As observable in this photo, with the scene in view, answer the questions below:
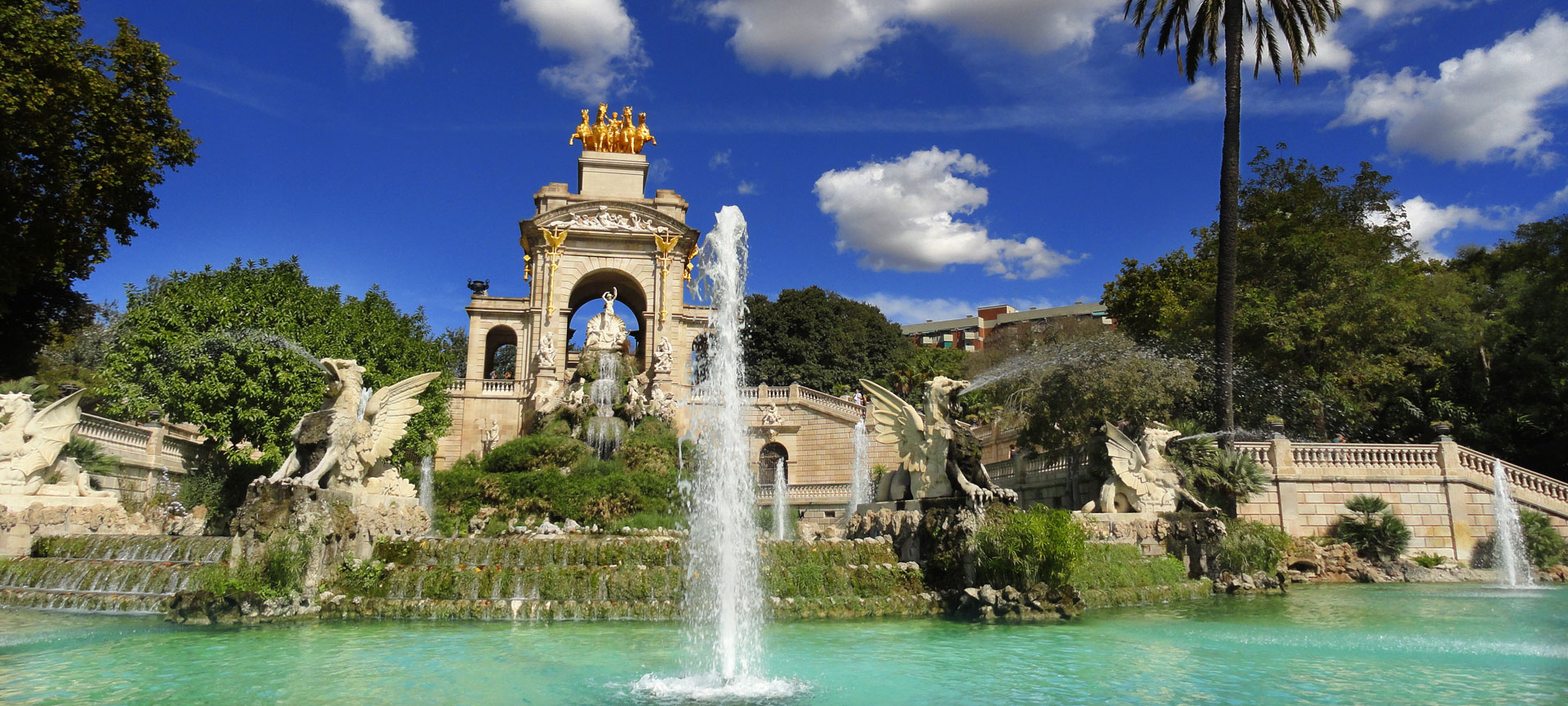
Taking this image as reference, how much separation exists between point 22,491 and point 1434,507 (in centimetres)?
2971

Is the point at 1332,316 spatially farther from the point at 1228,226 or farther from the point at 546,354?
the point at 546,354

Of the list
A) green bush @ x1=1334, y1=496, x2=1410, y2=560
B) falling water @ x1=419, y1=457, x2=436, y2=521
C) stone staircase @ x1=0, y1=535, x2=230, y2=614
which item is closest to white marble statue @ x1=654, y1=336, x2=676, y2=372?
falling water @ x1=419, y1=457, x2=436, y2=521

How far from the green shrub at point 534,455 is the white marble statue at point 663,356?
720cm

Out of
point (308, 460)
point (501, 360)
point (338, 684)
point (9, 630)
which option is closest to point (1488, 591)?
point (338, 684)

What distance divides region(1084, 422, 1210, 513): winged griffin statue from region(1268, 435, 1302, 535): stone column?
18.7 feet

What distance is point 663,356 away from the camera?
1371 inches

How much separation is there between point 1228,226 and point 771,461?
65.2 ft

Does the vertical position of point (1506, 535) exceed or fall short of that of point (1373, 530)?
it falls short

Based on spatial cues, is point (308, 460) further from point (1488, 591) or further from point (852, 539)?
point (1488, 591)

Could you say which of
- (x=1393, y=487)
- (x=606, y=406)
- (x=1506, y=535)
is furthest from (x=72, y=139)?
(x=1506, y=535)

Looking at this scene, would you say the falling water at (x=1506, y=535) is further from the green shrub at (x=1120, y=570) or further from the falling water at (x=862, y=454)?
the falling water at (x=862, y=454)

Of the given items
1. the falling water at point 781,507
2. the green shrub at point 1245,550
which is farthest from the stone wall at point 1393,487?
the falling water at point 781,507

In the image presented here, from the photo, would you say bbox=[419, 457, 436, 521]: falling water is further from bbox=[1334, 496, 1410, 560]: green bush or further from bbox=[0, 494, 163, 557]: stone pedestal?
bbox=[1334, 496, 1410, 560]: green bush

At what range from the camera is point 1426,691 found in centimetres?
755
